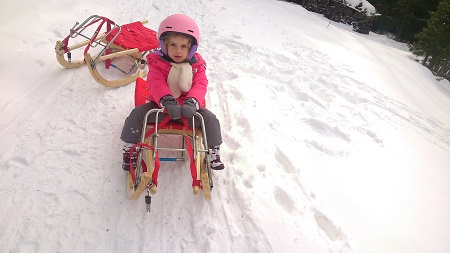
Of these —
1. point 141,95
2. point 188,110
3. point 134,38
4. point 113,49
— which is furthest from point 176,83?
point 113,49

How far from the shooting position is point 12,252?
2057 mm

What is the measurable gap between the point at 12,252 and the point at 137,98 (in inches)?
68.1

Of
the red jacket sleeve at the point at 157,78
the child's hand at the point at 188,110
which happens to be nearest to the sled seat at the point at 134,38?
the red jacket sleeve at the point at 157,78

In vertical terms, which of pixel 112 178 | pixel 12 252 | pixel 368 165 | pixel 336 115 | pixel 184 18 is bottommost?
pixel 12 252

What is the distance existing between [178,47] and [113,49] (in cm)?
228

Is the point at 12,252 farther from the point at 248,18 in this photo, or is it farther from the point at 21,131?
the point at 248,18

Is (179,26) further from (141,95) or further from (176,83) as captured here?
(141,95)

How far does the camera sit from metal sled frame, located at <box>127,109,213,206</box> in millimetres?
2281

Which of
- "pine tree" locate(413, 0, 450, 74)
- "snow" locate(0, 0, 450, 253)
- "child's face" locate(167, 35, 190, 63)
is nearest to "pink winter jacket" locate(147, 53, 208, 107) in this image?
"child's face" locate(167, 35, 190, 63)

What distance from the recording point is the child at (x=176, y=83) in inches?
107

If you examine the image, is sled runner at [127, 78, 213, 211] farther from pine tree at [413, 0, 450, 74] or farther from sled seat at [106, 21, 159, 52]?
pine tree at [413, 0, 450, 74]

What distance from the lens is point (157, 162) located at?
2289mm

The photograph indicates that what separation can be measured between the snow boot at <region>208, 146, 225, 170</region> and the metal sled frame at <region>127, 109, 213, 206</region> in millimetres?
99

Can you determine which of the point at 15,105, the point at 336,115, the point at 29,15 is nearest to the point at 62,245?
the point at 15,105
